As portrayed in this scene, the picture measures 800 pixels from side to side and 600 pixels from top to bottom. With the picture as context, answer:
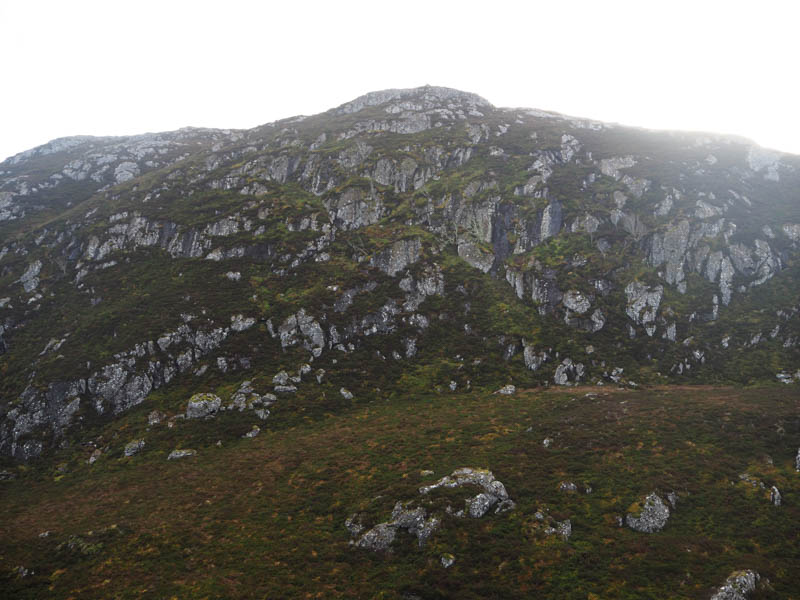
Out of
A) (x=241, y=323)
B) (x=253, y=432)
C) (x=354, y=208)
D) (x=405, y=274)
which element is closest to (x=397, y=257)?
(x=405, y=274)

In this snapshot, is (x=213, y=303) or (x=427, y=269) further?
(x=427, y=269)

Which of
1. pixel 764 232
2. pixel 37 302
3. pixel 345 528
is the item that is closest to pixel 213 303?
pixel 37 302

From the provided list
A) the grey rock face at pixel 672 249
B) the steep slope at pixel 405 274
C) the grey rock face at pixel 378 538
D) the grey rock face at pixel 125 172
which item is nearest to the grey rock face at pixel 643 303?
the steep slope at pixel 405 274

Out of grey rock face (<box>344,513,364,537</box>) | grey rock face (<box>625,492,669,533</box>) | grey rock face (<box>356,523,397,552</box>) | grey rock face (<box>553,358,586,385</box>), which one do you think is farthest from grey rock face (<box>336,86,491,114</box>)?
grey rock face (<box>356,523,397,552</box>)

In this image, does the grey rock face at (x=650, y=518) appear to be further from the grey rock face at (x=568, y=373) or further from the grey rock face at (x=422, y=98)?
the grey rock face at (x=422, y=98)

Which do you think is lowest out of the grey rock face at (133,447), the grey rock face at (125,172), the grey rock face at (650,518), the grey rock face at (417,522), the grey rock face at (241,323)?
the grey rock face at (133,447)

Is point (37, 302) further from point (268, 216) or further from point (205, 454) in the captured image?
point (205, 454)
